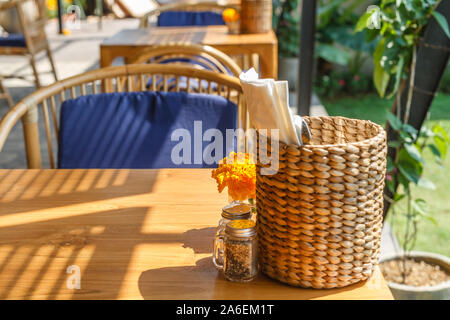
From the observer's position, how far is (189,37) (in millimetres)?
3021

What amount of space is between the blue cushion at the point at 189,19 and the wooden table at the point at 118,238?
2.60 meters

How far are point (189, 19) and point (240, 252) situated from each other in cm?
313

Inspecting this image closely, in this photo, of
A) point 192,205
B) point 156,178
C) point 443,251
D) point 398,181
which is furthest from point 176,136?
point 443,251

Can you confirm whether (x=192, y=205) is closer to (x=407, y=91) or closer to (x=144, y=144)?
(x=144, y=144)

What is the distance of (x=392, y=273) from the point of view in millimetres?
2191

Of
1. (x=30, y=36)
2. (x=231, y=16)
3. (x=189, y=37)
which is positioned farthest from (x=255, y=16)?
(x=30, y=36)

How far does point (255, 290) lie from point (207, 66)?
1979 mm

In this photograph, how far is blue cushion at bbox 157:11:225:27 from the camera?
3.75m

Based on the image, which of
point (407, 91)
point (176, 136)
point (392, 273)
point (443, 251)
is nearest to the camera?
point (176, 136)

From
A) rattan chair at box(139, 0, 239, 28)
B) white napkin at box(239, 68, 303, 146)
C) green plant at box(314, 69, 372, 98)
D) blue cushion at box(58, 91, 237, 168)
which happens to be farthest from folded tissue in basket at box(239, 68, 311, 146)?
green plant at box(314, 69, 372, 98)

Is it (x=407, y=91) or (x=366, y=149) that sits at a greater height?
(x=366, y=149)

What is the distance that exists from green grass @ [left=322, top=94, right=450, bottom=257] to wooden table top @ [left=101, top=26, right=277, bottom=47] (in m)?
0.98

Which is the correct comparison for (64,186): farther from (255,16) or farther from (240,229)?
(255,16)

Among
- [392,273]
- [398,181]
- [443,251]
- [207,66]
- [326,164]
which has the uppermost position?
[326,164]
